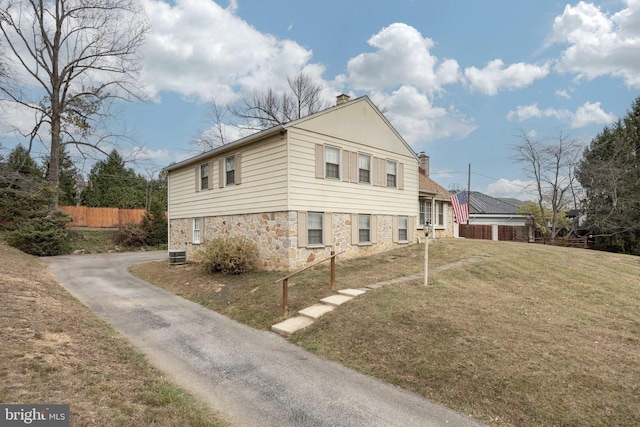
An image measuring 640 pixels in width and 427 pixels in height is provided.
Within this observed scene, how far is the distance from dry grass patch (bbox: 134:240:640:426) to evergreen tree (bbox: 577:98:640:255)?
15.5 metres

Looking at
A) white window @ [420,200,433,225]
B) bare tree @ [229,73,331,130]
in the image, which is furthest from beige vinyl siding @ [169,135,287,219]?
bare tree @ [229,73,331,130]

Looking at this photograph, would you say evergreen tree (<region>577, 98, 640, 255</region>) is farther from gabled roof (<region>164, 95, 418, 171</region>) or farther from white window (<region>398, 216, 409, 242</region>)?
gabled roof (<region>164, 95, 418, 171</region>)

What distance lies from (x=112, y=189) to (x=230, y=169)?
28476mm

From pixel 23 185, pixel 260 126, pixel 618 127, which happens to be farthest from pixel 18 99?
pixel 618 127

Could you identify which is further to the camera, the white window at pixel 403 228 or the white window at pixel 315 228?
the white window at pixel 403 228

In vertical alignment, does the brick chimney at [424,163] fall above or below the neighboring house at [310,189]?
above

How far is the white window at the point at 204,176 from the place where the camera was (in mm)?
14242

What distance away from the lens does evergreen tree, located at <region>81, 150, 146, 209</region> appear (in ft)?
111

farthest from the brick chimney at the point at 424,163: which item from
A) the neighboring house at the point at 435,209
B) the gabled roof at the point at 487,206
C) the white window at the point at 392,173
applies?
the gabled roof at the point at 487,206

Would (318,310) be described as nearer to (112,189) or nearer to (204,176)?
(204,176)

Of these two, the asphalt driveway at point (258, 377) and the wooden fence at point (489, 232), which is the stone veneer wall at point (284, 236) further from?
the wooden fence at point (489, 232)

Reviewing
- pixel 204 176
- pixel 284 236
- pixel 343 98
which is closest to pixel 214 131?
pixel 204 176

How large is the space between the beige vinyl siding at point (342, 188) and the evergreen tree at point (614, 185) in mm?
17415

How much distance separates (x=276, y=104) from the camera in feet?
90.8
